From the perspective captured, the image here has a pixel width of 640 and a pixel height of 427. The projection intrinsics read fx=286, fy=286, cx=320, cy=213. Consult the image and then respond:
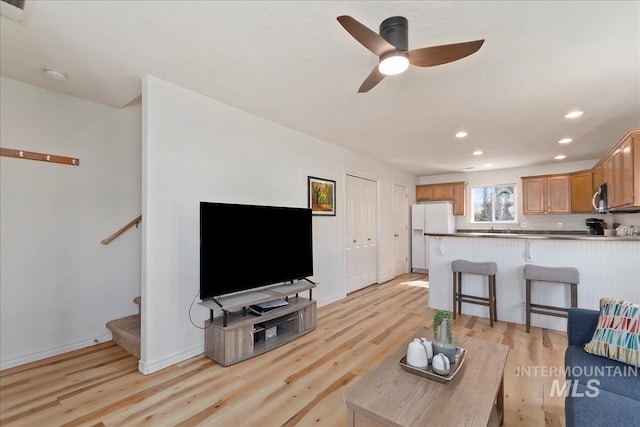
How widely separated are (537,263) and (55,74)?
5.37 m

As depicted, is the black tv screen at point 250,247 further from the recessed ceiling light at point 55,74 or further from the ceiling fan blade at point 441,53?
the ceiling fan blade at point 441,53

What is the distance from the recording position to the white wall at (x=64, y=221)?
8.36ft

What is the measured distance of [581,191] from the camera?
214 inches

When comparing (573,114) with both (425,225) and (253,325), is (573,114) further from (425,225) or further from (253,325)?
(253,325)

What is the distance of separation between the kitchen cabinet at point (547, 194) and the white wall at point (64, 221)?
7.12 meters

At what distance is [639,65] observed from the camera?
2270mm

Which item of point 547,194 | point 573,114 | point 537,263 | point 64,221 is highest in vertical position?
point 573,114

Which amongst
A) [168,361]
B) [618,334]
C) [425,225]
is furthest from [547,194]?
[168,361]

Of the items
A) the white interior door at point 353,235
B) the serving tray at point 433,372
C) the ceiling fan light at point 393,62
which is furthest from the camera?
the white interior door at point 353,235

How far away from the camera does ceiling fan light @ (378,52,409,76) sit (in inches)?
66.4

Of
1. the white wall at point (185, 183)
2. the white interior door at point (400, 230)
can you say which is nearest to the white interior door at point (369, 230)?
the white interior door at point (400, 230)

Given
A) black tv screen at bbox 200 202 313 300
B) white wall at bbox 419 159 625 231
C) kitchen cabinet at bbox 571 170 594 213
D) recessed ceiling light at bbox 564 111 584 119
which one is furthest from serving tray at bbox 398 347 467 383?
white wall at bbox 419 159 625 231

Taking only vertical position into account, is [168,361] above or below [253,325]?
below

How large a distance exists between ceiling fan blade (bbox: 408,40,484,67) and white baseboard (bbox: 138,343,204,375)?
303cm
